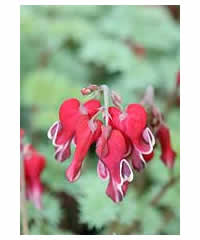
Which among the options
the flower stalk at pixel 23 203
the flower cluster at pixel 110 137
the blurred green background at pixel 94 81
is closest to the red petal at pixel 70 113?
the flower cluster at pixel 110 137

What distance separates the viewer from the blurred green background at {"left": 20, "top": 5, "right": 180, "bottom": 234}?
200cm

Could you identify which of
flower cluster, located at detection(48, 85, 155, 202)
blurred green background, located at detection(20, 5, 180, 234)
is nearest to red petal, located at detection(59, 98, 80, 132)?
flower cluster, located at detection(48, 85, 155, 202)

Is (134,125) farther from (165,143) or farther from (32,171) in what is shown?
(32,171)

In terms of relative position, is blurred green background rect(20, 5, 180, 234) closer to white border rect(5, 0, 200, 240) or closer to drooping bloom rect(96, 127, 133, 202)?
white border rect(5, 0, 200, 240)

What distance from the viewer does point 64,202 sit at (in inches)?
85.7

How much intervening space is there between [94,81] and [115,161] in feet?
3.88

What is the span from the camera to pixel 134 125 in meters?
1.51

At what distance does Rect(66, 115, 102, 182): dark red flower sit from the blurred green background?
442 mm

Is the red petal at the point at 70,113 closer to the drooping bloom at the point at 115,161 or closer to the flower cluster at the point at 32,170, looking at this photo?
the drooping bloom at the point at 115,161
